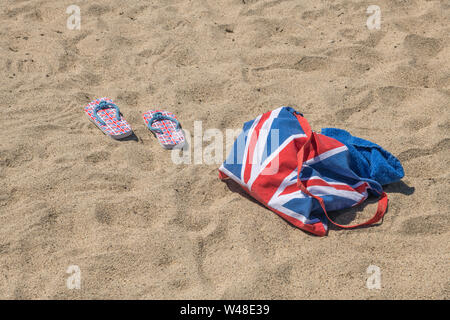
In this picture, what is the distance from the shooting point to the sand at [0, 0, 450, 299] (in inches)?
87.1

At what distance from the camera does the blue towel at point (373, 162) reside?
260 centimetres

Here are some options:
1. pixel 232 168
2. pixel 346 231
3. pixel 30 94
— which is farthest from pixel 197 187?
pixel 30 94

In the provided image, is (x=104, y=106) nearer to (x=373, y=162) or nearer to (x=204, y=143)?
(x=204, y=143)

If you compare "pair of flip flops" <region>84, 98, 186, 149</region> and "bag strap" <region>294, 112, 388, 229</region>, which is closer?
"bag strap" <region>294, 112, 388, 229</region>

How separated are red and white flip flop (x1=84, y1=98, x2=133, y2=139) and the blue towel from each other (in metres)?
1.31

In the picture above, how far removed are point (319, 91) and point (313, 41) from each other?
627mm

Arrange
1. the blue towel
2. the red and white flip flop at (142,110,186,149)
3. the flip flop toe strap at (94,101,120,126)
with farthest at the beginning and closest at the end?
the flip flop toe strap at (94,101,120,126) < the red and white flip flop at (142,110,186,149) < the blue towel

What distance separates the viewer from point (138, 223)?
7.98 ft

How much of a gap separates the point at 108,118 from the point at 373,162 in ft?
5.21

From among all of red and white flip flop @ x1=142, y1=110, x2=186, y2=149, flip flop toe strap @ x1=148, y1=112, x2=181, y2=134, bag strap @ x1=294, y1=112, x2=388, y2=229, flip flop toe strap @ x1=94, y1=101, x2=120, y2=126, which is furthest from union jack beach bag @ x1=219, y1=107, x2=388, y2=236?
flip flop toe strap @ x1=94, y1=101, x2=120, y2=126

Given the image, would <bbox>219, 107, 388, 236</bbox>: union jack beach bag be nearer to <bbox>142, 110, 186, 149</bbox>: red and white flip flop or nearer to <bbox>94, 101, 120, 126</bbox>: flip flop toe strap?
<bbox>142, 110, 186, 149</bbox>: red and white flip flop

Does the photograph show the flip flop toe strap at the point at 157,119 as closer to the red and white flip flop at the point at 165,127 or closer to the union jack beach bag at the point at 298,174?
the red and white flip flop at the point at 165,127

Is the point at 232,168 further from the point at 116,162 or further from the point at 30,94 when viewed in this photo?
the point at 30,94

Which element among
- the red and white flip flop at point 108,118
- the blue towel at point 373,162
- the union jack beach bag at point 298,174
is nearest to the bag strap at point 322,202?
the union jack beach bag at point 298,174
